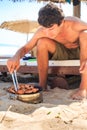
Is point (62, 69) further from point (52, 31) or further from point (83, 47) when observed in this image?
point (52, 31)

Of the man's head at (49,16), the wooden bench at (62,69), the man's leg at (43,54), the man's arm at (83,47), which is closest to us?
the man's head at (49,16)

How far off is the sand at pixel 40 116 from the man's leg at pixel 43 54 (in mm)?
516

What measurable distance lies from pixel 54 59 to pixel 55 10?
0.76 m

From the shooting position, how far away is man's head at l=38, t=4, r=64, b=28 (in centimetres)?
299

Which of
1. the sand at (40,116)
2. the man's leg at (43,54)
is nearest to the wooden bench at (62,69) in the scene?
the man's leg at (43,54)

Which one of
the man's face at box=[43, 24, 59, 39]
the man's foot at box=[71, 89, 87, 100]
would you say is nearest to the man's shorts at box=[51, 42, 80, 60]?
the man's face at box=[43, 24, 59, 39]

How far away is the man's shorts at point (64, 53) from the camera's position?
3521 millimetres

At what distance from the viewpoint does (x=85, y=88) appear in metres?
3.14

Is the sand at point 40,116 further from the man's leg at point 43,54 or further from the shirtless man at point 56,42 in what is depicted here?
the man's leg at point 43,54

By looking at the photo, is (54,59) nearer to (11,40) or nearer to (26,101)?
(26,101)

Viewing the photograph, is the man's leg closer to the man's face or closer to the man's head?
the man's face

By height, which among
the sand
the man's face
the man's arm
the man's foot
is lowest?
the man's foot

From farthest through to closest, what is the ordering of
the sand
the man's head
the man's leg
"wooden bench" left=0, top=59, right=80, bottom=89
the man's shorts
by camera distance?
"wooden bench" left=0, top=59, right=80, bottom=89, the man's shorts, the man's leg, the man's head, the sand

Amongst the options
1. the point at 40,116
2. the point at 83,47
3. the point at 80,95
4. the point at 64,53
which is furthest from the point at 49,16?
the point at 40,116
